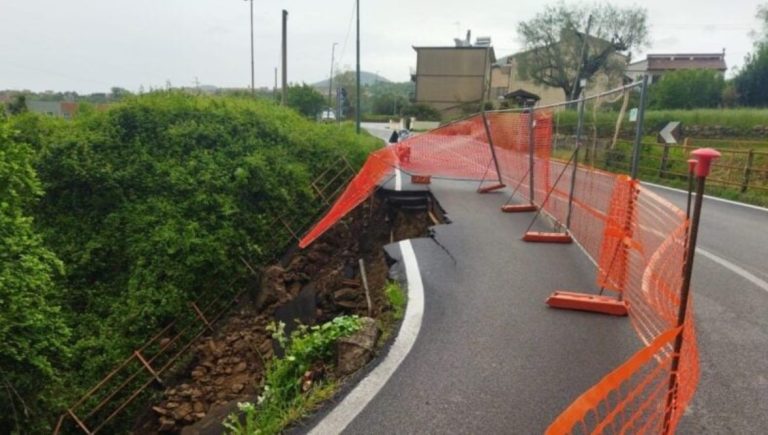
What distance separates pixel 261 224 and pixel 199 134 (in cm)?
315

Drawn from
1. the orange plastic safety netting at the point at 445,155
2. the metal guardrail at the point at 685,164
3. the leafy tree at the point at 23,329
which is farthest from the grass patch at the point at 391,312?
the metal guardrail at the point at 685,164

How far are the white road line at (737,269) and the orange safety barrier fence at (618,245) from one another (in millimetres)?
1839

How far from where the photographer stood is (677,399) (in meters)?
3.12

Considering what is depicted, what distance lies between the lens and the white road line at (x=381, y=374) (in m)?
3.30

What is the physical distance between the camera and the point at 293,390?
4.05 meters

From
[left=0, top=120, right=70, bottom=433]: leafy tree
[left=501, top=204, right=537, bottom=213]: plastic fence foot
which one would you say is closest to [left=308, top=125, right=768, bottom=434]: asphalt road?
[left=501, top=204, right=537, bottom=213]: plastic fence foot

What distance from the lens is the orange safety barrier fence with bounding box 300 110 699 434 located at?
304 cm

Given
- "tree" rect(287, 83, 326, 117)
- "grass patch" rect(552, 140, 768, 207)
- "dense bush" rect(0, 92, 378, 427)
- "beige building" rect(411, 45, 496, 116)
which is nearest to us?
"dense bush" rect(0, 92, 378, 427)

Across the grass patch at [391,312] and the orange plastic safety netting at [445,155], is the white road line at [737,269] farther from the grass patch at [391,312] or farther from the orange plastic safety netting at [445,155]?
the orange plastic safety netting at [445,155]

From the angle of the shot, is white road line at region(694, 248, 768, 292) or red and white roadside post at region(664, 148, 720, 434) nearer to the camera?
red and white roadside post at region(664, 148, 720, 434)

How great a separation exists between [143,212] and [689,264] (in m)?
9.37

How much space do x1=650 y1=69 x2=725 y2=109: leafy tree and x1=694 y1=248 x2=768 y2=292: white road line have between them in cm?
4557

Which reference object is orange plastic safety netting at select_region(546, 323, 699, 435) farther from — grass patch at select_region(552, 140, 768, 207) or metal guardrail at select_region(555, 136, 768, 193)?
metal guardrail at select_region(555, 136, 768, 193)

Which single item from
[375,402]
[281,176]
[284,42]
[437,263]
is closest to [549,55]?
[284,42]
